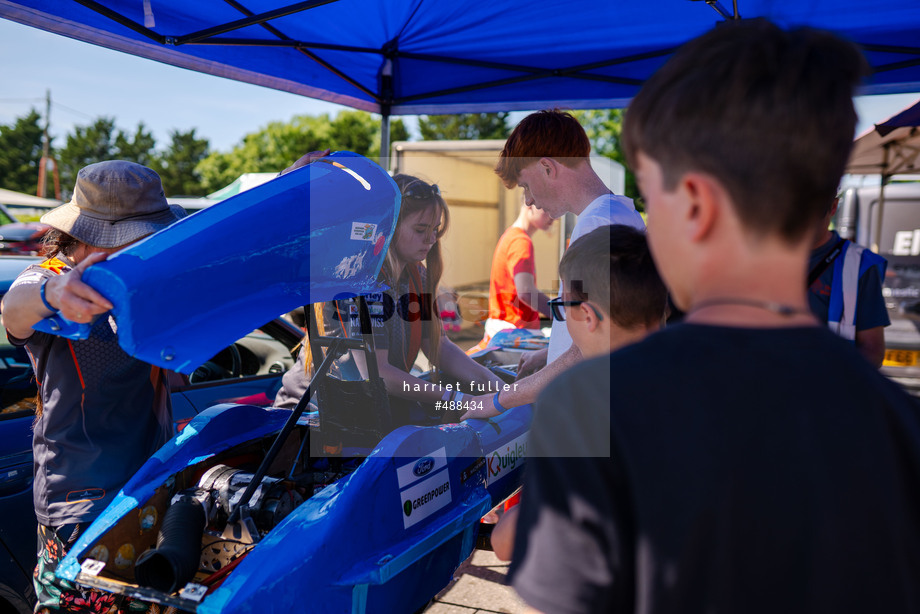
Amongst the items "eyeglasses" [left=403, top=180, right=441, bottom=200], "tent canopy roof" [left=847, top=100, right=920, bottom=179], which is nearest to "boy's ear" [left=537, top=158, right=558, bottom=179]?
"eyeglasses" [left=403, top=180, right=441, bottom=200]

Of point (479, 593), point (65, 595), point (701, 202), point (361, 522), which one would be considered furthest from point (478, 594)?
point (701, 202)

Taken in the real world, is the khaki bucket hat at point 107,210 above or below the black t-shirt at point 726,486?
Answer: above

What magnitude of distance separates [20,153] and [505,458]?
74.3 meters

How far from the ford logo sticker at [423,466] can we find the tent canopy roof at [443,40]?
2.51 meters

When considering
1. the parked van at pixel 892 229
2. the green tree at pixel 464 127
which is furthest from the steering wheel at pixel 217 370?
the green tree at pixel 464 127

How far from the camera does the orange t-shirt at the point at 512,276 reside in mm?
4676

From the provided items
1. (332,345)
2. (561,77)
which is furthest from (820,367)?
(561,77)

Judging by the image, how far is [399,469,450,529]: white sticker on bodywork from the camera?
2.07m

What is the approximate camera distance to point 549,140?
2.63m

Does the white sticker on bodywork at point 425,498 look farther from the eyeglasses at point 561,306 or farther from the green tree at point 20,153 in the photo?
the green tree at point 20,153

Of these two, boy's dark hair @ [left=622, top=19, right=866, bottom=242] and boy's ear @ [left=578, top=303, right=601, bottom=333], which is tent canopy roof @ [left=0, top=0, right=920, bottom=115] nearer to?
boy's ear @ [left=578, top=303, right=601, bottom=333]

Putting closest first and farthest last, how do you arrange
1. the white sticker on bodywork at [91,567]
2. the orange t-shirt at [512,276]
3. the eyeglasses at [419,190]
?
the white sticker on bodywork at [91,567]
the eyeglasses at [419,190]
the orange t-shirt at [512,276]

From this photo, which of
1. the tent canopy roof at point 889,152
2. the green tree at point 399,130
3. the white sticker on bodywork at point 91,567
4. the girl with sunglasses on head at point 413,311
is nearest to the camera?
the white sticker on bodywork at point 91,567

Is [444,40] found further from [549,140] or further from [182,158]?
[182,158]
